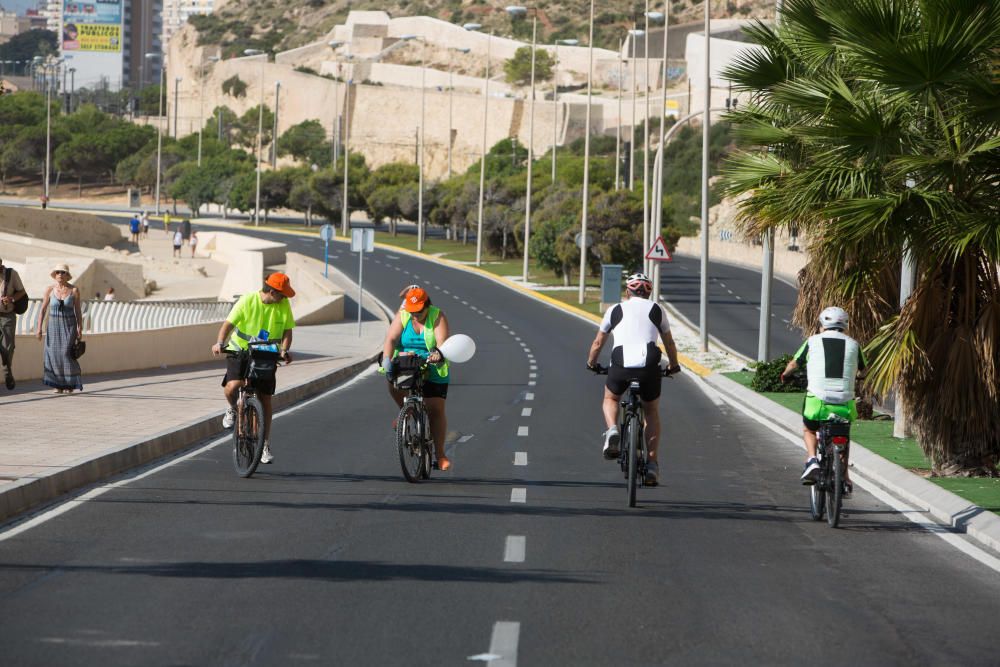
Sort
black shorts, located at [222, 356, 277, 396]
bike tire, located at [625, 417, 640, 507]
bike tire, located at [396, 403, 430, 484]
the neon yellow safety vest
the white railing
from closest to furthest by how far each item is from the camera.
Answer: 1. bike tire, located at [625, 417, 640, 507]
2. bike tire, located at [396, 403, 430, 484]
3. the neon yellow safety vest
4. black shorts, located at [222, 356, 277, 396]
5. the white railing

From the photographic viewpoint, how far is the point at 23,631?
688 centimetres

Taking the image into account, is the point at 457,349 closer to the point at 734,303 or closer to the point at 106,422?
the point at 106,422

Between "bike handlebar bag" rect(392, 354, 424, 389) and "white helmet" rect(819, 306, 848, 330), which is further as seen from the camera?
"bike handlebar bag" rect(392, 354, 424, 389)

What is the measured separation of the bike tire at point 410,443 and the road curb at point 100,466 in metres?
2.65

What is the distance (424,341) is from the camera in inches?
503

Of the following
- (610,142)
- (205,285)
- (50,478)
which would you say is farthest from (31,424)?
(610,142)

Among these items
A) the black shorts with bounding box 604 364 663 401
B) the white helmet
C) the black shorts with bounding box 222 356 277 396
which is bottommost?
the black shorts with bounding box 222 356 277 396

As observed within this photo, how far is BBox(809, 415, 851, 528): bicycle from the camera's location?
1100cm

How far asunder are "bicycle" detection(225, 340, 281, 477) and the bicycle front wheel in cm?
340

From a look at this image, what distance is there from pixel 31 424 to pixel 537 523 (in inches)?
293

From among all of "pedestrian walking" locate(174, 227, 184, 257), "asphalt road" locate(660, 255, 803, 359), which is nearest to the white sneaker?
"asphalt road" locate(660, 255, 803, 359)

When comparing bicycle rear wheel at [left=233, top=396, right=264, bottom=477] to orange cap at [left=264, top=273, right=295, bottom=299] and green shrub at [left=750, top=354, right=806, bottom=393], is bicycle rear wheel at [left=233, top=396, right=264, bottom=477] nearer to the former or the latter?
orange cap at [left=264, top=273, right=295, bottom=299]

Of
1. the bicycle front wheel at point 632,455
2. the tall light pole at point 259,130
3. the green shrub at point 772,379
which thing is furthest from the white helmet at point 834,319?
the tall light pole at point 259,130

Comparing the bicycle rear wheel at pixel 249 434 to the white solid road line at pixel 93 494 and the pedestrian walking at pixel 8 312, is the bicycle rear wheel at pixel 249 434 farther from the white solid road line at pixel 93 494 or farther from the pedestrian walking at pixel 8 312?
the pedestrian walking at pixel 8 312
